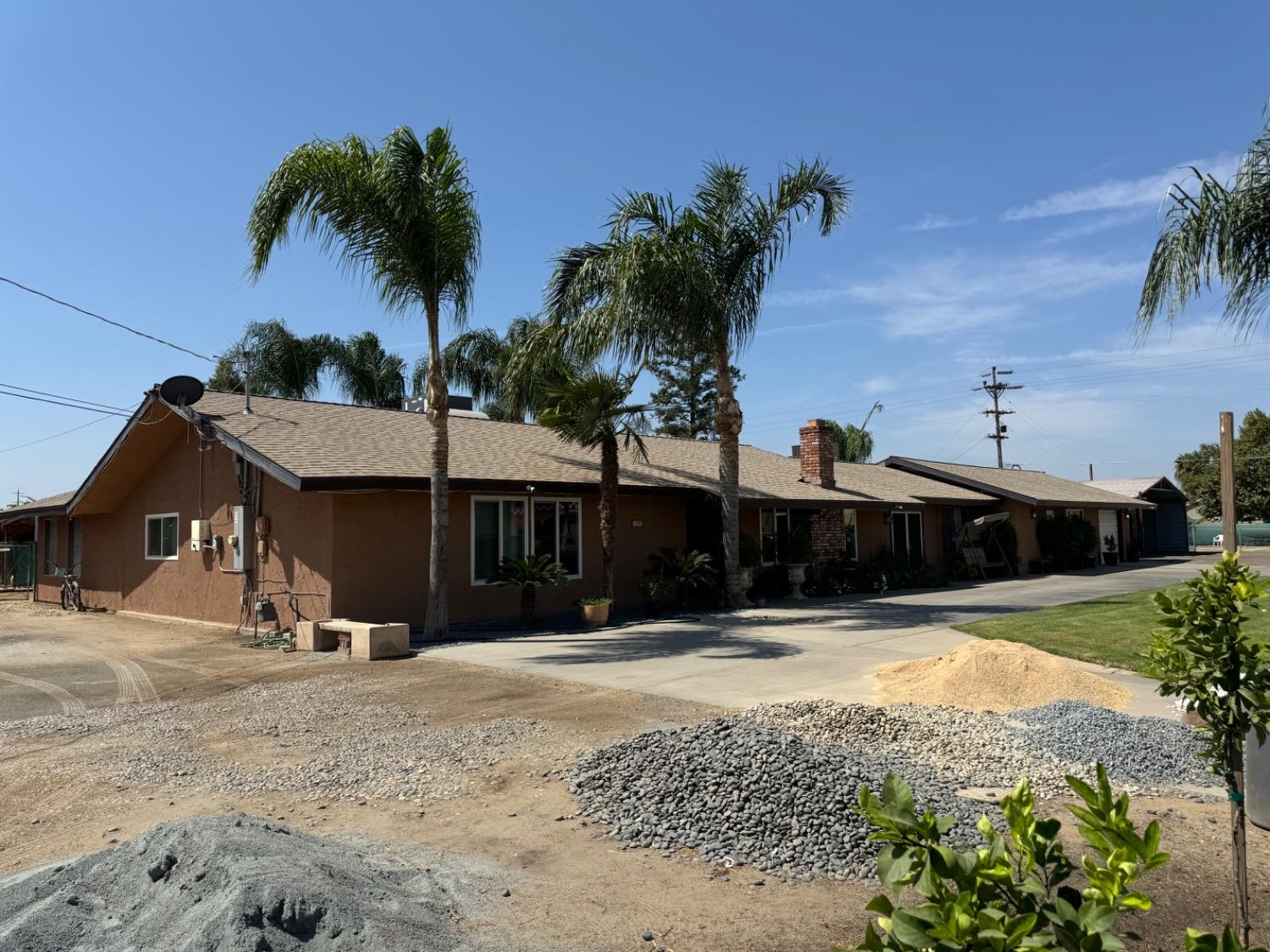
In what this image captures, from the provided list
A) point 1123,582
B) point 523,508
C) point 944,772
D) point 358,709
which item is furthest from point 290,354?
point 944,772

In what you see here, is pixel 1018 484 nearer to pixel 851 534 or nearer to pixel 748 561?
pixel 851 534

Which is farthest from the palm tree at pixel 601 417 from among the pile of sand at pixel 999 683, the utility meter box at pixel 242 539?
the pile of sand at pixel 999 683

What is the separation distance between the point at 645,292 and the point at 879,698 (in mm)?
9118

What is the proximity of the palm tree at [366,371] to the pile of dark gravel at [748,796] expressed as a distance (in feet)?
98.7

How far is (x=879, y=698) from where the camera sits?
9.23 m

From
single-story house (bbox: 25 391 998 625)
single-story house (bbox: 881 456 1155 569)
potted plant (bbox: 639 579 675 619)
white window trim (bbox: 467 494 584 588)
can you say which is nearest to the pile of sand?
potted plant (bbox: 639 579 675 619)

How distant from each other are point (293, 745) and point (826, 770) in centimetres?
466

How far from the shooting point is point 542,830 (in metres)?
5.46

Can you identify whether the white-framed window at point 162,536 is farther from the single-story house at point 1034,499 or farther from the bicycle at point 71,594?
the single-story house at point 1034,499

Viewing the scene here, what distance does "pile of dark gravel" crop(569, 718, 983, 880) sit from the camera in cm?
500

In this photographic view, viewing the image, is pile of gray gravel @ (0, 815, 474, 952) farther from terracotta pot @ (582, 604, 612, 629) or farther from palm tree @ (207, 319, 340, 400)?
palm tree @ (207, 319, 340, 400)

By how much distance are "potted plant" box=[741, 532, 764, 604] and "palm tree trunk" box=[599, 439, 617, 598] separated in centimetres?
355

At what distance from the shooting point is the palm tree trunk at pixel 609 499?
53.5 ft

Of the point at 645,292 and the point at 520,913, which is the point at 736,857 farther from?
the point at 645,292
